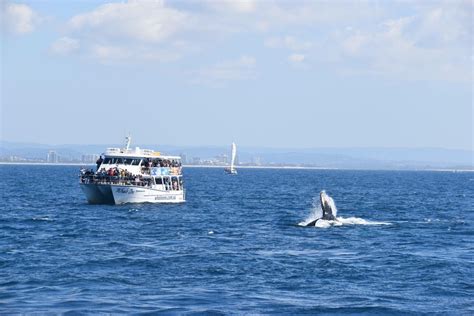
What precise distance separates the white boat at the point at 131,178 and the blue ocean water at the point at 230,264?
846 centimetres

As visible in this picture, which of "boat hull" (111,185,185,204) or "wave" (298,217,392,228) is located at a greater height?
"boat hull" (111,185,185,204)

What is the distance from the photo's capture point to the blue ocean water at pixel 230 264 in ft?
107

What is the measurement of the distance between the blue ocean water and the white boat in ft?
27.7

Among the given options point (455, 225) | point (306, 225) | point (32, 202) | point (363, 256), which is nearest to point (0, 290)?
point (363, 256)

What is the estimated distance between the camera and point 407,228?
6488cm

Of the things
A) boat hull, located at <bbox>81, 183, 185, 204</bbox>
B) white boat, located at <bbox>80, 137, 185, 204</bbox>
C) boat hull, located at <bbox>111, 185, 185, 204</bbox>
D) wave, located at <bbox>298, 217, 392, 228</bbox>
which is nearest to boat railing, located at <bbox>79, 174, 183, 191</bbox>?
white boat, located at <bbox>80, 137, 185, 204</bbox>

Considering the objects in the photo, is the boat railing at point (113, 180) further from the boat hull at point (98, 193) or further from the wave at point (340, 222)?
the wave at point (340, 222)

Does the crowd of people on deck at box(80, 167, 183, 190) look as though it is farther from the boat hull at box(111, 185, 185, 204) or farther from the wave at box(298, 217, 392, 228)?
the wave at box(298, 217, 392, 228)

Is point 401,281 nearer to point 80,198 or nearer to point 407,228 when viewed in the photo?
point 407,228

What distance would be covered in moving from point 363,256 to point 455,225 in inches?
945

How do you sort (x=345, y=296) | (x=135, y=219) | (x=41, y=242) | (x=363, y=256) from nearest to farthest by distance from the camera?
(x=345, y=296)
(x=363, y=256)
(x=41, y=242)
(x=135, y=219)

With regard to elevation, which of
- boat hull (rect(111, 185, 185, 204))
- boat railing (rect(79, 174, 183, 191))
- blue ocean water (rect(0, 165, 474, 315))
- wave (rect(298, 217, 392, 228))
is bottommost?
blue ocean water (rect(0, 165, 474, 315))

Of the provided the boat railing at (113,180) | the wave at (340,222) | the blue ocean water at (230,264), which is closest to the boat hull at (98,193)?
the boat railing at (113,180)

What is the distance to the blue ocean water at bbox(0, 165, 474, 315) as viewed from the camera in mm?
32559
